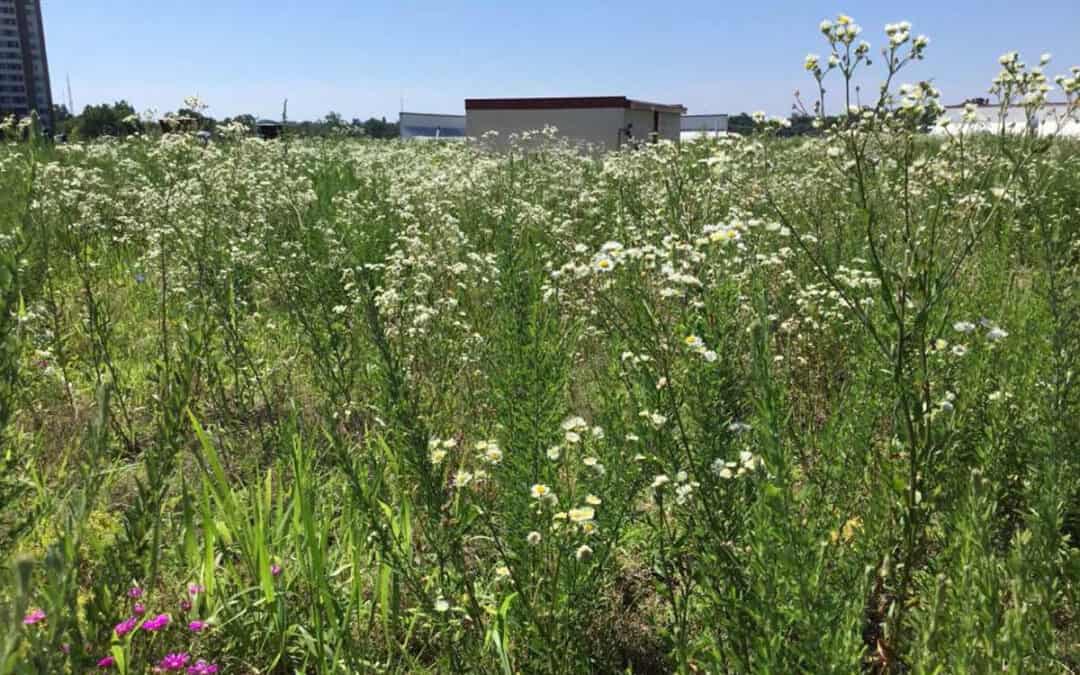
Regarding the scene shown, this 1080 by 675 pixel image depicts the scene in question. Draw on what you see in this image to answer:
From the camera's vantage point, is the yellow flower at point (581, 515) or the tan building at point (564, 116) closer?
the yellow flower at point (581, 515)

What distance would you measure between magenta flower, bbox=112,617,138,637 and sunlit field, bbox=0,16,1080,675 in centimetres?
2

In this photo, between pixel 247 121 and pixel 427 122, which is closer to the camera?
pixel 247 121

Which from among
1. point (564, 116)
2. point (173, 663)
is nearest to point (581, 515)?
point (173, 663)

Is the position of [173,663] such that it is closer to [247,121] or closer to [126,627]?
[126,627]

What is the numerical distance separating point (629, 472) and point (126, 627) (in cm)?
155

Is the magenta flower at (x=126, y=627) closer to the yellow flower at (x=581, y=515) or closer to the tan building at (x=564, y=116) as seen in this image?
the yellow flower at (x=581, y=515)

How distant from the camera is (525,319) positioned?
11.2 ft

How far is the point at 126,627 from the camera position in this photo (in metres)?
2.21

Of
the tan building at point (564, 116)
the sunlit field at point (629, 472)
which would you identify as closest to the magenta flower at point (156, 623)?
the sunlit field at point (629, 472)

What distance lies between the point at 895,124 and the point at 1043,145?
1.85ft

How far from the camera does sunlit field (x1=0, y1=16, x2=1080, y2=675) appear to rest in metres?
1.72

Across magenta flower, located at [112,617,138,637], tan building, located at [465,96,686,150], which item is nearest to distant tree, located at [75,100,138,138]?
magenta flower, located at [112,617,138,637]

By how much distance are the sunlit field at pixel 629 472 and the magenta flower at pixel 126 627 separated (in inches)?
1.0

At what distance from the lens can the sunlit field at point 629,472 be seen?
1719 millimetres
